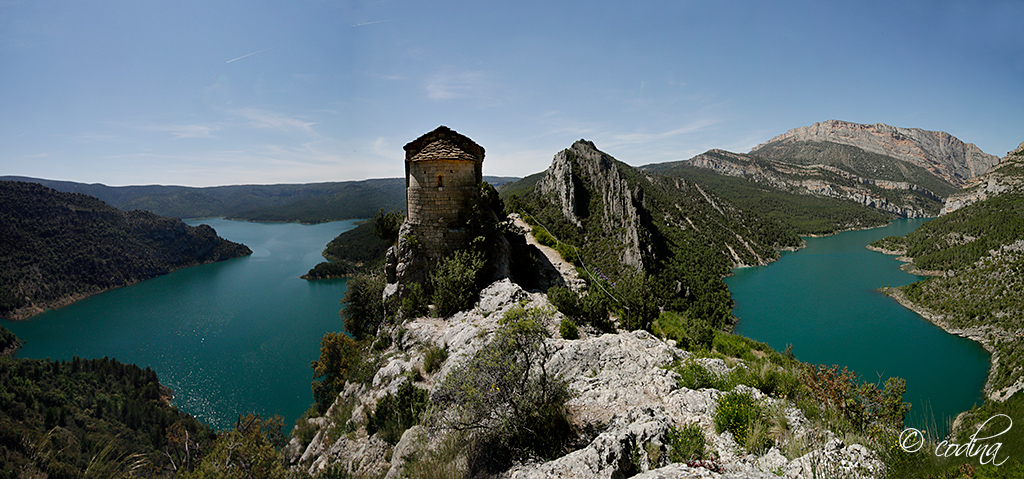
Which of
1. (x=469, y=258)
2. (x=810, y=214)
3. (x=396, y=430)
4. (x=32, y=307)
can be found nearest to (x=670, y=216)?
(x=469, y=258)

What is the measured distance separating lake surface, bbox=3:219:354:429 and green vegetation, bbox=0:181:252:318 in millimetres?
5541

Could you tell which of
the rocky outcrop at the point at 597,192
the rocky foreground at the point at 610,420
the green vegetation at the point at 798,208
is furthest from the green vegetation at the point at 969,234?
the rocky foreground at the point at 610,420

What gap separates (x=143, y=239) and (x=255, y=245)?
128ft

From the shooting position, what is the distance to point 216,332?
60.4m

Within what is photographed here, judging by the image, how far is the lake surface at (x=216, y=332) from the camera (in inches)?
1703

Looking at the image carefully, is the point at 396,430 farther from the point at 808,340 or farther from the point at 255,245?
the point at 255,245

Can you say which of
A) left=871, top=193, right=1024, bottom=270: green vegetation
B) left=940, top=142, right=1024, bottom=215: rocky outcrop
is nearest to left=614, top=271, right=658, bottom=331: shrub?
left=871, top=193, right=1024, bottom=270: green vegetation

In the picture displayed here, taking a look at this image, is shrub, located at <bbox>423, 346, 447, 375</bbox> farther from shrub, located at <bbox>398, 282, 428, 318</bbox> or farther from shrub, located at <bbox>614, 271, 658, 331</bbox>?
shrub, located at <bbox>614, 271, 658, 331</bbox>

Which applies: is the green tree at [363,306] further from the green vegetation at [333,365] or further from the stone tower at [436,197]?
the stone tower at [436,197]

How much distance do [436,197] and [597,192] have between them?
2537 inches

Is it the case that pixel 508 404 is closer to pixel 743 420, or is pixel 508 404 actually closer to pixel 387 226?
pixel 743 420

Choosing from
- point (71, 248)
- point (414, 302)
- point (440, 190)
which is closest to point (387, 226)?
point (440, 190)

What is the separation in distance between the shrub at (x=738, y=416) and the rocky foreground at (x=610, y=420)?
0.45 ft
